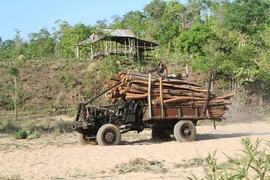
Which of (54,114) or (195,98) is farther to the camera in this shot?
(54,114)

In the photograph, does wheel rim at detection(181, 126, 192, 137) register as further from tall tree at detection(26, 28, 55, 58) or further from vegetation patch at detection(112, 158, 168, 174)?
tall tree at detection(26, 28, 55, 58)

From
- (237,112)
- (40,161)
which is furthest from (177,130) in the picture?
(237,112)

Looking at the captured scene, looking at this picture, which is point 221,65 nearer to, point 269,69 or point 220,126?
point 269,69

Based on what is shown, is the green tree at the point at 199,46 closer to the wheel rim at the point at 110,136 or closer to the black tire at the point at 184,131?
the black tire at the point at 184,131

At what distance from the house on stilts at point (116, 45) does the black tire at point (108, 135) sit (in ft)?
98.0

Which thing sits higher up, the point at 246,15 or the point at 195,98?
the point at 246,15

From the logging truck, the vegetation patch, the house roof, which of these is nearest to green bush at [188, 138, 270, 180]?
the vegetation patch

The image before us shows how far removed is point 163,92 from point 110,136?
7.66 ft

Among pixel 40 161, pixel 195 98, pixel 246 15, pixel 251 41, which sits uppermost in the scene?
pixel 246 15

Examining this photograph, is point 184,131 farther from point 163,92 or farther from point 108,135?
point 108,135

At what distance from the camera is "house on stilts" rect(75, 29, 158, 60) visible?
145ft

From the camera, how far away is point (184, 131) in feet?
48.7

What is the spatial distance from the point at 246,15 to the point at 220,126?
23.6m

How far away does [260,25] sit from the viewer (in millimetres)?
45156
